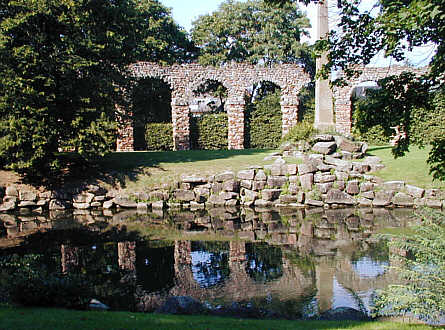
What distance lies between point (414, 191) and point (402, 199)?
402mm

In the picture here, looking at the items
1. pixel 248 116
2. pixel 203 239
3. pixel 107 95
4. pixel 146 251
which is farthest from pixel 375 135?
pixel 146 251

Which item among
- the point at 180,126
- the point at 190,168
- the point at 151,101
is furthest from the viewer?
the point at 151,101

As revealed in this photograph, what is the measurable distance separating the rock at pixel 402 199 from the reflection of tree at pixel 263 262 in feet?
18.3

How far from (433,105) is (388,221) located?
6172 mm

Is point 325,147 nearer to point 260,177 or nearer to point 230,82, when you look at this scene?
point 260,177

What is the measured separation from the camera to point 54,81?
13133 millimetres

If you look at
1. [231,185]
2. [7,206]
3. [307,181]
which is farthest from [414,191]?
[7,206]

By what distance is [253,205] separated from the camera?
1307cm

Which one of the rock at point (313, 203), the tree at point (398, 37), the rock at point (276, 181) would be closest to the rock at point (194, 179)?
the rock at point (276, 181)

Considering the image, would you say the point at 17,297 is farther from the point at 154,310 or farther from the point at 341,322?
the point at 341,322

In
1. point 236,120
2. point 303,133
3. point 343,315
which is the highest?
point 236,120

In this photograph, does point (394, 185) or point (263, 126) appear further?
point (263, 126)

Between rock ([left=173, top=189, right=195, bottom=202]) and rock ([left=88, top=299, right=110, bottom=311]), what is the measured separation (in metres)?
7.97

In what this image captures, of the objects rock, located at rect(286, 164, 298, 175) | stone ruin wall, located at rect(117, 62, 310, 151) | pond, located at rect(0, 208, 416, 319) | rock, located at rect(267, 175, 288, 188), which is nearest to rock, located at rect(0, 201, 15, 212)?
pond, located at rect(0, 208, 416, 319)
